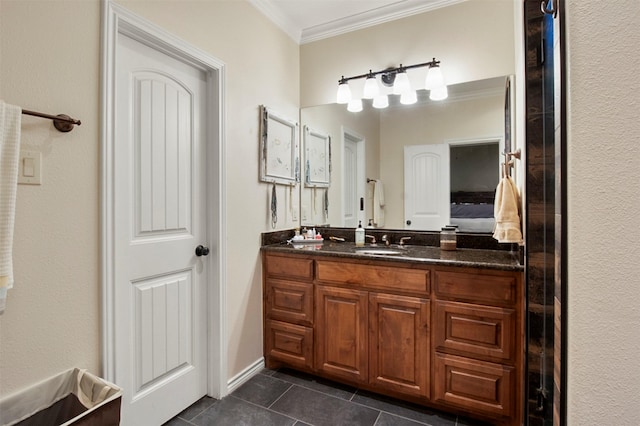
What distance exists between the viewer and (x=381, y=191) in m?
2.60

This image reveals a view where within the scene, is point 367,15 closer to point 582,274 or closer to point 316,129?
point 316,129

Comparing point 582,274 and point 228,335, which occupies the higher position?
point 582,274

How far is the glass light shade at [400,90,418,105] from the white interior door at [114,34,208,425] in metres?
1.46

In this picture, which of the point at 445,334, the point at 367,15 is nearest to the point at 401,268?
the point at 445,334

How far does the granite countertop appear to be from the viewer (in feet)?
5.57

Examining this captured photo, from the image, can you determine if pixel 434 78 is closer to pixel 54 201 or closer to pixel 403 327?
pixel 403 327

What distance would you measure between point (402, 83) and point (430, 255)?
1324mm

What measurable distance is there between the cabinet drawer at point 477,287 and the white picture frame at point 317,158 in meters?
1.39

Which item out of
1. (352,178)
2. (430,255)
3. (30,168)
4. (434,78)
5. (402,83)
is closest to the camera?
(30,168)

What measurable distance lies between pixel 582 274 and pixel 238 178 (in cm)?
187

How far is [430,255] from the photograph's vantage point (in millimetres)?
1988

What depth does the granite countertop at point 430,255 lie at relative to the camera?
1.70 metres

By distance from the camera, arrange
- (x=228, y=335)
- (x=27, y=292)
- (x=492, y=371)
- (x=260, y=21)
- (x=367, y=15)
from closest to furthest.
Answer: (x=27, y=292), (x=492, y=371), (x=228, y=335), (x=260, y=21), (x=367, y=15)

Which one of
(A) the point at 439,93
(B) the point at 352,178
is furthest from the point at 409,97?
(B) the point at 352,178
